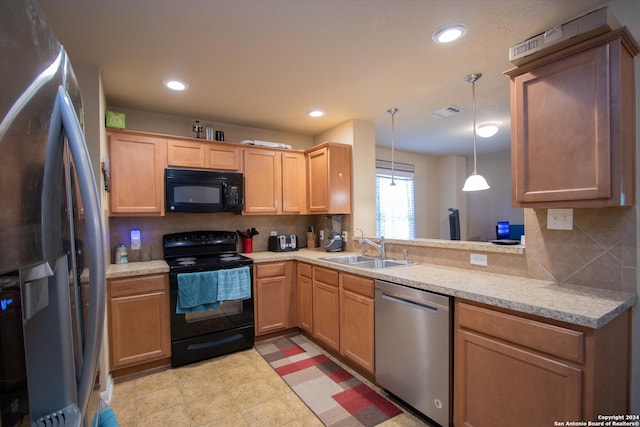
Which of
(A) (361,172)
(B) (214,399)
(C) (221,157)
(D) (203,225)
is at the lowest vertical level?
(B) (214,399)

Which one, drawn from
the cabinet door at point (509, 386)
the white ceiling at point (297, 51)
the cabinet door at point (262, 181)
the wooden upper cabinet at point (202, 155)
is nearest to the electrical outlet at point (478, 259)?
the cabinet door at point (509, 386)

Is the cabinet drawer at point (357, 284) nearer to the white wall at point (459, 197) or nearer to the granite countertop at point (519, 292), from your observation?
the granite countertop at point (519, 292)

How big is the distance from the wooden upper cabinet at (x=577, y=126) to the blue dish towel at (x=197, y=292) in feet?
8.19

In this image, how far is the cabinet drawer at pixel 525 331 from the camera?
4.30 ft

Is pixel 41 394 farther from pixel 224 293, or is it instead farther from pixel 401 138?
pixel 401 138

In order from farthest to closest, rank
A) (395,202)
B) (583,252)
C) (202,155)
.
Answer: (395,202) → (202,155) → (583,252)

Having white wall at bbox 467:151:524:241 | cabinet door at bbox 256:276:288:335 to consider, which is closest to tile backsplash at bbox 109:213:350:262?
cabinet door at bbox 256:276:288:335

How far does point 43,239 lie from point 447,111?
143 inches

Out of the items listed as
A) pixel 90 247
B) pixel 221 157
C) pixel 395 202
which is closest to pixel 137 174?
pixel 221 157

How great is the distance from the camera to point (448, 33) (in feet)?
6.28

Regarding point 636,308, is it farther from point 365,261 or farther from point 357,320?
point 365,261

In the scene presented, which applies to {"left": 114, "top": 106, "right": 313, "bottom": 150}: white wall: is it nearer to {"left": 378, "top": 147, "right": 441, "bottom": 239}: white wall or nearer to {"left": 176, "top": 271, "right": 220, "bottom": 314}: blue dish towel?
{"left": 176, "top": 271, "right": 220, "bottom": 314}: blue dish towel

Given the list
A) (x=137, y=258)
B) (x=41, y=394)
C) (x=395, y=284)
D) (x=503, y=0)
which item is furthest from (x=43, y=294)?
(x=137, y=258)

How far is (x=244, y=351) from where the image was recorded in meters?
3.02
